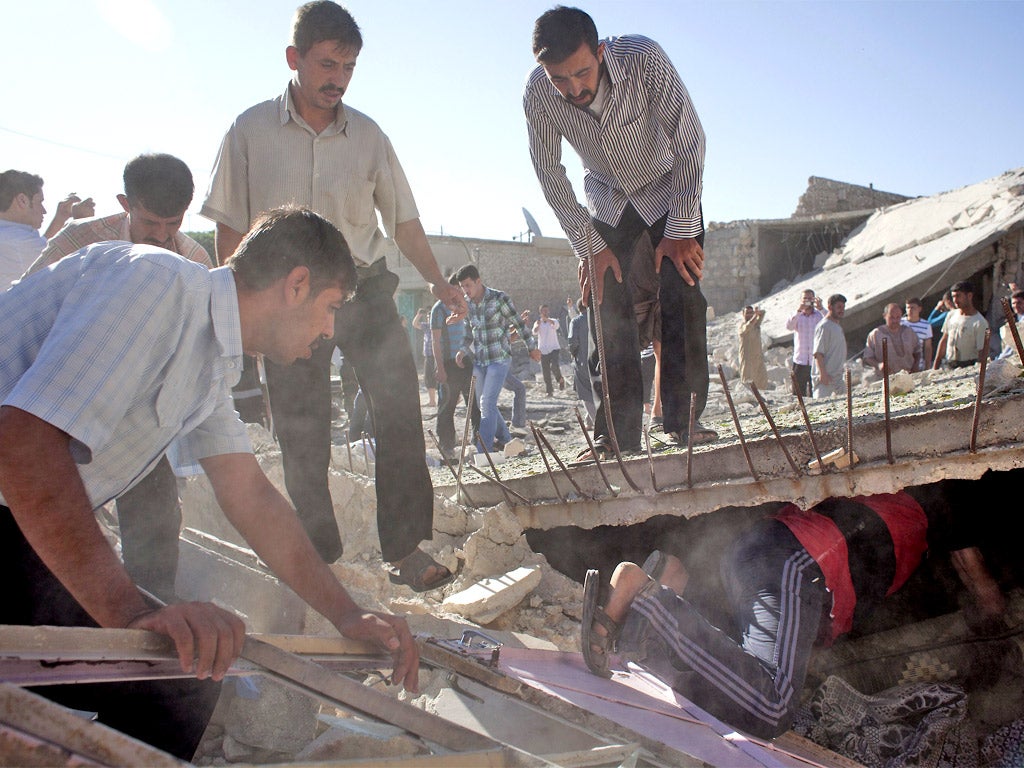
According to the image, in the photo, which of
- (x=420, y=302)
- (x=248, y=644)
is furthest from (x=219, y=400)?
(x=420, y=302)

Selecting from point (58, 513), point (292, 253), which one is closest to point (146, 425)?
point (58, 513)

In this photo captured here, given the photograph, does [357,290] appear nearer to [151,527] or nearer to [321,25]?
[321,25]

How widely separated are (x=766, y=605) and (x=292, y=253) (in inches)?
70.8

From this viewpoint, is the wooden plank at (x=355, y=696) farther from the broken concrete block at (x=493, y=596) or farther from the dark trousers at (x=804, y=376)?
the dark trousers at (x=804, y=376)

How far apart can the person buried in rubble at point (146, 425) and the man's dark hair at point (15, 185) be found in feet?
6.97

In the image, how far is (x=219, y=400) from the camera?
1.93 meters

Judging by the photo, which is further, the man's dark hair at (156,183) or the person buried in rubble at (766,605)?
the man's dark hair at (156,183)

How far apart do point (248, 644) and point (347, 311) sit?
1.65 meters

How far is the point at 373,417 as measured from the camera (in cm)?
304

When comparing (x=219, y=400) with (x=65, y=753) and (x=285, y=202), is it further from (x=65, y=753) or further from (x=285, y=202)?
(x=285, y=202)

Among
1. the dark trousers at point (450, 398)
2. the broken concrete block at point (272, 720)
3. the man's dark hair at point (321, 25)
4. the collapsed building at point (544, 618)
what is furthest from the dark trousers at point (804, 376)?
the broken concrete block at point (272, 720)

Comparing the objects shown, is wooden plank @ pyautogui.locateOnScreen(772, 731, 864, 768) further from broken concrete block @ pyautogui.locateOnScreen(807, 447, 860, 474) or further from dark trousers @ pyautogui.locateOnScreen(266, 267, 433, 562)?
dark trousers @ pyautogui.locateOnScreen(266, 267, 433, 562)

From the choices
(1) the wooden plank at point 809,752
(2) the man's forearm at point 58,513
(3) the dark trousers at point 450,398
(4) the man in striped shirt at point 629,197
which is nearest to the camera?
(2) the man's forearm at point 58,513

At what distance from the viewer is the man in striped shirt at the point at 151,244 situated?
8.53ft
